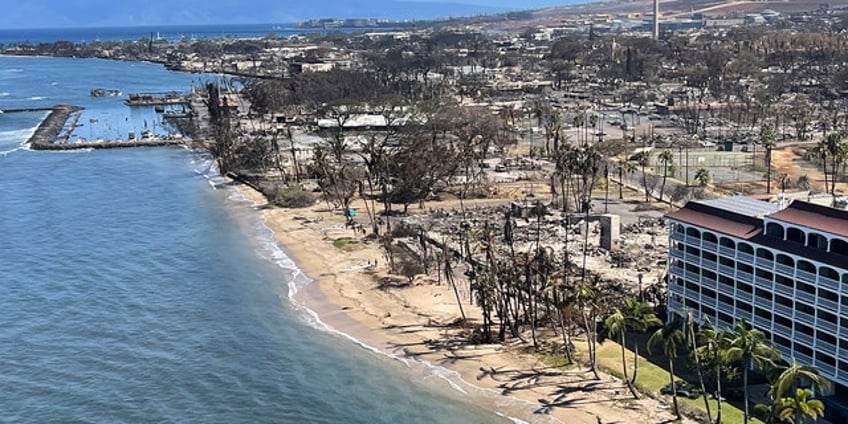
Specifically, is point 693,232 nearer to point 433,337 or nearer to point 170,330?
point 433,337

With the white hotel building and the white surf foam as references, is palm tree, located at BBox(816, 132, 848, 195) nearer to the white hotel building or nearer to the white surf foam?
the white hotel building

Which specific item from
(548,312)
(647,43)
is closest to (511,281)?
(548,312)

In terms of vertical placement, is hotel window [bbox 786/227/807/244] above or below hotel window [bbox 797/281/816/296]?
above

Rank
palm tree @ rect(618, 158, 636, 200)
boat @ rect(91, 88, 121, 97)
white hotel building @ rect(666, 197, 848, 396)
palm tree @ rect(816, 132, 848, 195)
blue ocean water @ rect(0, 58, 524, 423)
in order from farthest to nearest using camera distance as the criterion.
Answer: boat @ rect(91, 88, 121, 97)
palm tree @ rect(618, 158, 636, 200)
palm tree @ rect(816, 132, 848, 195)
blue ocean water @ rect(0, 58, 524, 423)
white hotel building @ rect(666, 197, 848, 396)

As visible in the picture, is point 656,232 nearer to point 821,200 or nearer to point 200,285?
point 821,200

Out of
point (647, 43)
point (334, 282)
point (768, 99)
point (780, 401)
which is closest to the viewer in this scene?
A: point (780, 401)

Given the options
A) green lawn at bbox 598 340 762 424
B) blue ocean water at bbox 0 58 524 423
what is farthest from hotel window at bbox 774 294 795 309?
blue ocean water at bbox 0 58 524 423
